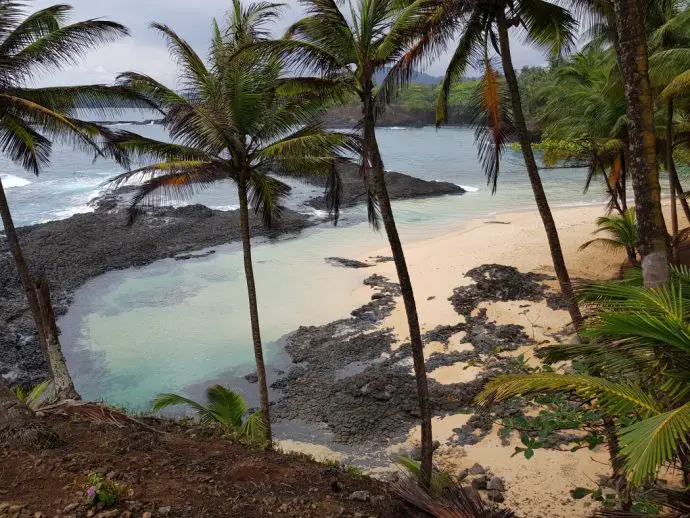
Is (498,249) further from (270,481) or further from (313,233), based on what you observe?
(270,481)

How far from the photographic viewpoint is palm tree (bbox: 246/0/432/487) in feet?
25.6

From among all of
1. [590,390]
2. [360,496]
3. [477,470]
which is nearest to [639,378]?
[590,390]

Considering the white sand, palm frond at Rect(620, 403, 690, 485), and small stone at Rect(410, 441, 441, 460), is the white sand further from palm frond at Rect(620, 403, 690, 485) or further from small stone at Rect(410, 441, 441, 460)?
palm frond at Rect(620, 403, 690, 485)

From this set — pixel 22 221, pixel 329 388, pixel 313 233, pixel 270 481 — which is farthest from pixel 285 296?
pixel 22 221

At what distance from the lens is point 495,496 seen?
8.91 meters

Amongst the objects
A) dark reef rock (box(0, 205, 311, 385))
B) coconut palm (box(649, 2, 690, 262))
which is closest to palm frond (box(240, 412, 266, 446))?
dark reef rock (box(0, 205, 311, 385))

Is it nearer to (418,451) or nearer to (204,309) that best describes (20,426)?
(418,451)

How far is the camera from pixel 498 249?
75.8 ft

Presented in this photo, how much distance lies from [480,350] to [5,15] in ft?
41.9

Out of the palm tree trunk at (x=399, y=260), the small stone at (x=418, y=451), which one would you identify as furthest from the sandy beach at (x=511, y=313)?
the palm tree trunk at (x=399, y=260)

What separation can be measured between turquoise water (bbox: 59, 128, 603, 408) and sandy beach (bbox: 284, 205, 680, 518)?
236 centimetres

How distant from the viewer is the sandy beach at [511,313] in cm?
909

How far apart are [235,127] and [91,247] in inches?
845

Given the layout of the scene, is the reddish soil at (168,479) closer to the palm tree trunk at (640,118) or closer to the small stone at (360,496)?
the small stone at (360,496)
